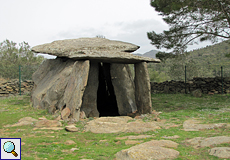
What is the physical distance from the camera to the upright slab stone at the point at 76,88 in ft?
26.3

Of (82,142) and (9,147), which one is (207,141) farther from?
(9,147)

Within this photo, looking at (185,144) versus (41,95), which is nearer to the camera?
(185,144)

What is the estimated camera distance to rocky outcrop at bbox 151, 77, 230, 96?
15984mm

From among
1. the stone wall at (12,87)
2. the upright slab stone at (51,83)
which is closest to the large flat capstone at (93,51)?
the upright slab stone at (51,83)

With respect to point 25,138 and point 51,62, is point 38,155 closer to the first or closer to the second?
point 25,138

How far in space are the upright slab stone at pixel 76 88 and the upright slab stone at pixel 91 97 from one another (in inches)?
36.9

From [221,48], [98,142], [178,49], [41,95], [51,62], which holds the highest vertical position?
[221,48]

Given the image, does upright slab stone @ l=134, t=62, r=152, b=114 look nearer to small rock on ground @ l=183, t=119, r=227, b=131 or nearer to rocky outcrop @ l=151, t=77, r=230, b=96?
small rock on ground @ l=183, t=119, r=227, b=131

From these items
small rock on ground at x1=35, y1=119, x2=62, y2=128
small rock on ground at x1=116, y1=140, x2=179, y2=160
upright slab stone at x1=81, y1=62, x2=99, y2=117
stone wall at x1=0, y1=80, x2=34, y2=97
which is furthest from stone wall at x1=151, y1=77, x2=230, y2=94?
small rock on ground at x1=116, y1=140, x2=179, y2=160

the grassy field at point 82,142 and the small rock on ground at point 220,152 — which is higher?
the small rock on ground at point 220,152

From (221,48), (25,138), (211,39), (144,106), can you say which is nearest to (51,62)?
(144,106)

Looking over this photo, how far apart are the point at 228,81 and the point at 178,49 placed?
475 centimetres

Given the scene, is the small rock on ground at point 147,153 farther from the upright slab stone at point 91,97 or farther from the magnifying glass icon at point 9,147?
the upright slab stone at point 91,97

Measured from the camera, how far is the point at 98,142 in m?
5.46
